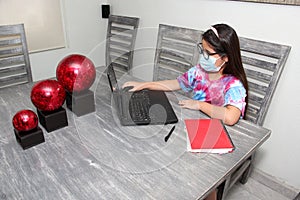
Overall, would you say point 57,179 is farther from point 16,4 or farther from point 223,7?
point 16,4

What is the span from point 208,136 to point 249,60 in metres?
0.64

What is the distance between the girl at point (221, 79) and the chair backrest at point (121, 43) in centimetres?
13

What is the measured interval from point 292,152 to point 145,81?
3.24 feet

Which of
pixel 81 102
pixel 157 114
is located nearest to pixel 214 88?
pixel 157 114

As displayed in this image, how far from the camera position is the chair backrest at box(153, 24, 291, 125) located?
1168 mm

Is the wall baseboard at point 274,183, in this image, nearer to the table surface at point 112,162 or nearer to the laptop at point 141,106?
the table surface at point 112,162

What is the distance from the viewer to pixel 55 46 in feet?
7.25

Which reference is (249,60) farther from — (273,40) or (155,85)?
(155,85)

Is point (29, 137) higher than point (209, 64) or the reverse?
the reverse

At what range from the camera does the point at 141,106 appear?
1.02 meters

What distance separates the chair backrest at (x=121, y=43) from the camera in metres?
1.29

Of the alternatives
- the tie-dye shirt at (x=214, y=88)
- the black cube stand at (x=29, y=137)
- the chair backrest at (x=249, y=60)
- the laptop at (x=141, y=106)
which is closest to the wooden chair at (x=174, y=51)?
the chair backrest at (x=249, y=60)

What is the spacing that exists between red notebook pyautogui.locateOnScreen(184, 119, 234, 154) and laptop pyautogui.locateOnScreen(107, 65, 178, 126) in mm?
93

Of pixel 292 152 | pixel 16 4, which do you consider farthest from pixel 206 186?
pixel 16 4
